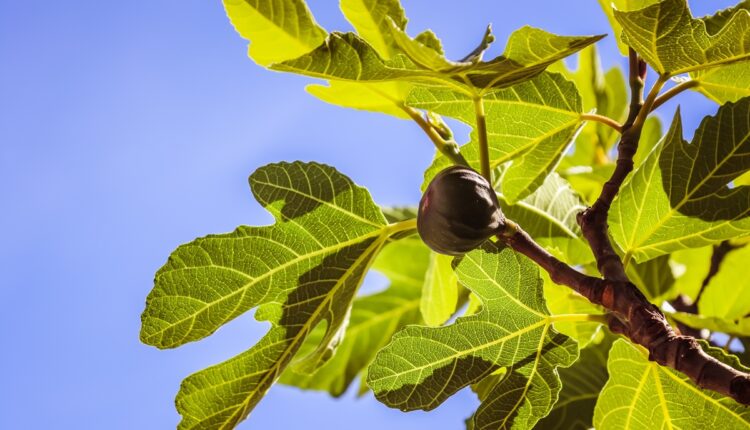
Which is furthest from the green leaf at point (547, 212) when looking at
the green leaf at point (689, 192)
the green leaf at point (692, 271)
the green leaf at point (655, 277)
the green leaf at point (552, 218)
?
the green leaf at point (689, 192)

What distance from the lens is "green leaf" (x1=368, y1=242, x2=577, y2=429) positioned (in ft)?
4.27

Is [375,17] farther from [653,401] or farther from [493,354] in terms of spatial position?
[653,401]

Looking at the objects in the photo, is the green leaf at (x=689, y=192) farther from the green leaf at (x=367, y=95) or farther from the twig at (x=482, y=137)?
the green leaf at (x=367, y=95)

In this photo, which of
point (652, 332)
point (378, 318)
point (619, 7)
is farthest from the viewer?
point (378, 318)

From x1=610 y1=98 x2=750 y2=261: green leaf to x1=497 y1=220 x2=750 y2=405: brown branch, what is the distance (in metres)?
0.19

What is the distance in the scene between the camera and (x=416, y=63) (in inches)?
46.1

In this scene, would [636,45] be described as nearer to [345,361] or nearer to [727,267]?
[727,267]

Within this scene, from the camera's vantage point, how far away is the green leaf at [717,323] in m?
1.69

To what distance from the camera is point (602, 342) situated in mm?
1914

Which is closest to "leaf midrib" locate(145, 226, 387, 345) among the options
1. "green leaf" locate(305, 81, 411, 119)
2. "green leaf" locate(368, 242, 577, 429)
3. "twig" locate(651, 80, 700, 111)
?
"green leaf" locate(368, 242, 577, 429)

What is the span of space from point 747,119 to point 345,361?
4.63ft

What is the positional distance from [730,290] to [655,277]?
0.64 feet

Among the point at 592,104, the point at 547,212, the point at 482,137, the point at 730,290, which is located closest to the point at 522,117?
the point at 482,137

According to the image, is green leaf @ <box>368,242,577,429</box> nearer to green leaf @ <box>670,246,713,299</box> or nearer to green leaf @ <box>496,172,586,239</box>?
green leaf @ <box>496,172,586,239</box>
